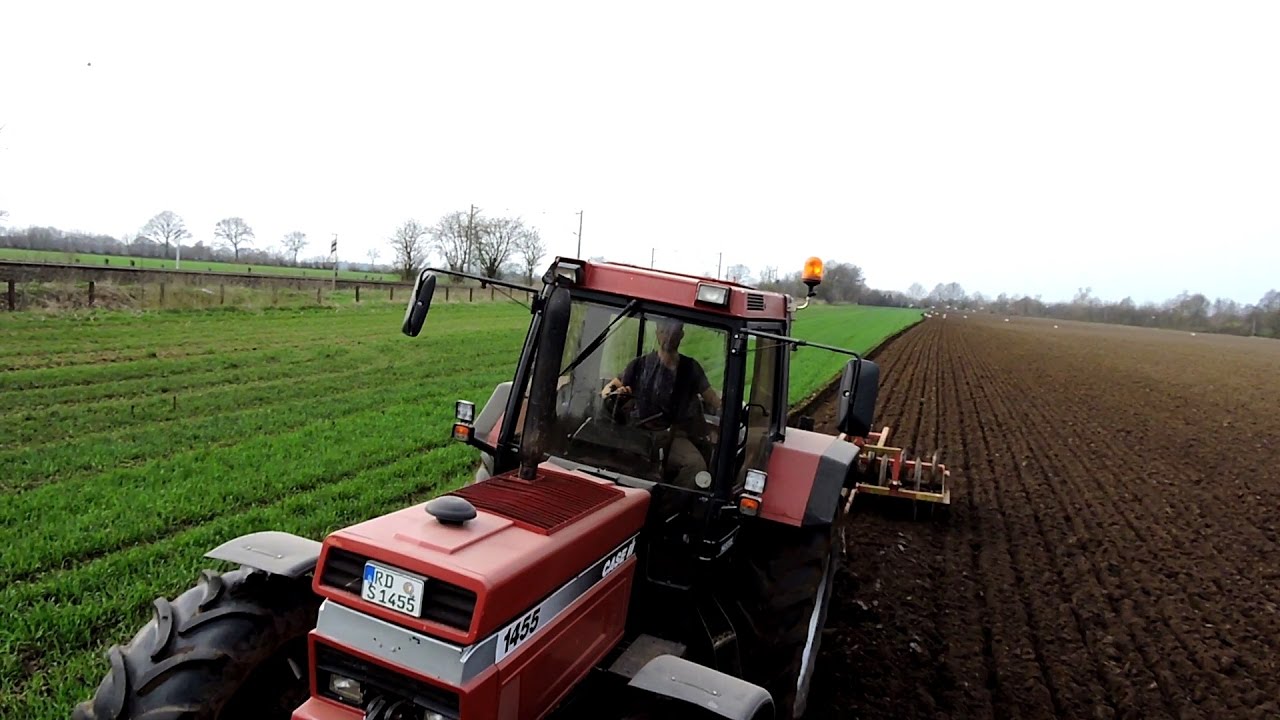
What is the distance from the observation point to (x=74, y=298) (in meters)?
19.6

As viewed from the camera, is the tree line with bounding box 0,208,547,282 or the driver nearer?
the driver

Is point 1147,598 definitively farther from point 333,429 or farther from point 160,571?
point 333,429

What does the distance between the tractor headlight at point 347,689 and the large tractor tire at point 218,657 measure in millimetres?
425

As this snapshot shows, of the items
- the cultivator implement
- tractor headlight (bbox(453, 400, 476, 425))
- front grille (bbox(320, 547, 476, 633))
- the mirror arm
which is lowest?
the cultivator implement

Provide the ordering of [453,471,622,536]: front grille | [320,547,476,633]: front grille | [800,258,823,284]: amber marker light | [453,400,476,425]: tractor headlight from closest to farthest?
[320,547,476,633]: front grille
[453,471,622,536]: front grille
[453,400,476,425]: tractor headlight
[800,258,823,284]: amber marker light

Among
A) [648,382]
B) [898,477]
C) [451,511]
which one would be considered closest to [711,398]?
[648,382]

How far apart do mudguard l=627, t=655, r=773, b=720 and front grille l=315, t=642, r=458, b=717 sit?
66 centimetres

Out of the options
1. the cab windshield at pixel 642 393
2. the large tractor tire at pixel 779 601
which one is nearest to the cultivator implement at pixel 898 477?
the large tractor tire at pixel 779 601

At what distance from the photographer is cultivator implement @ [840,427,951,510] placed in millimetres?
8172

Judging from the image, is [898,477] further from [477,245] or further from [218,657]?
[477,245]

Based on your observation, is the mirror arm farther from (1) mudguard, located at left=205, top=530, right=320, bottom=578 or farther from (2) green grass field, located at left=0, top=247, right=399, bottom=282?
(2) green grass field, located at left=0, top=247, right=399, bottom=282

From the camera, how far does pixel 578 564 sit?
2.98m

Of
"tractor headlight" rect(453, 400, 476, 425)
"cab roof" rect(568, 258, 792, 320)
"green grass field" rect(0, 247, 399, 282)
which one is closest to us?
"cab roof" rect(568, 258, 792, 320)

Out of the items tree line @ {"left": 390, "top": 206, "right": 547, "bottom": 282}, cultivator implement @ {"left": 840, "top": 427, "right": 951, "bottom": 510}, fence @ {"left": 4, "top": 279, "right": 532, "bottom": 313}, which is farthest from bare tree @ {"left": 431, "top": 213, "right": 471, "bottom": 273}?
cultivator implement @ {"left": 840, "top": 427, "right": 951, "bottom": 510}
